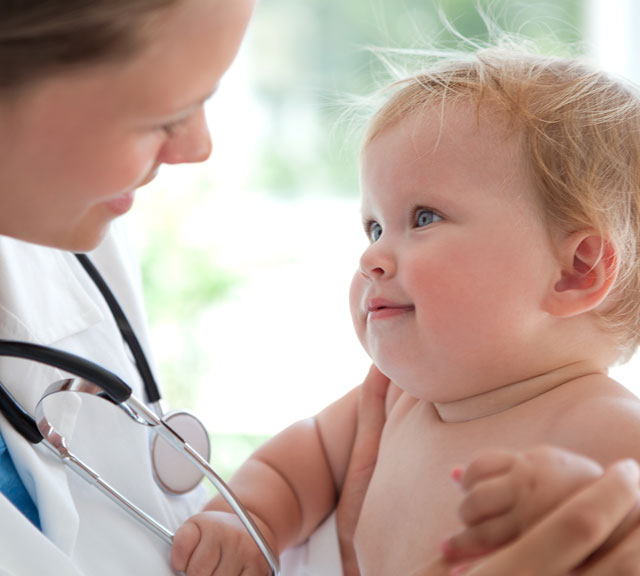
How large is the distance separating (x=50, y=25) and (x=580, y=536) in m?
0.53

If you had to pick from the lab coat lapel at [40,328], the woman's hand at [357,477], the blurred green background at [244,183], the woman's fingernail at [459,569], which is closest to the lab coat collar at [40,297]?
the lab coat lapel at [40,328]

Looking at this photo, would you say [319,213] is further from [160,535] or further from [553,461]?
[553,461]

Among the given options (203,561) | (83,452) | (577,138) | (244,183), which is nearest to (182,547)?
(203,561)

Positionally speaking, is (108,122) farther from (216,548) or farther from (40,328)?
(216,548)

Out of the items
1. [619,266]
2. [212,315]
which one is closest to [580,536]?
[619,266]

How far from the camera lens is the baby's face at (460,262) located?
3.02ft

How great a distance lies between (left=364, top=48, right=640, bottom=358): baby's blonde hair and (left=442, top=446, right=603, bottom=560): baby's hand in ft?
1.37

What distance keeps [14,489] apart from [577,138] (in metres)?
0.75

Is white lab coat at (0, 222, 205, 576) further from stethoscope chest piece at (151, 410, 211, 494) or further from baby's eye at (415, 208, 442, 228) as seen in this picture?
baby's eye at (415, 208, 442, 228)

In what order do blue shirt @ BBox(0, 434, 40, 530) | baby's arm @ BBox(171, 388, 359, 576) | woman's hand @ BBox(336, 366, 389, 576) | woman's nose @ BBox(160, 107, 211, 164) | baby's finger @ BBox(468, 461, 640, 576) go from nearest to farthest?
baby's finger @ BBox(468, 461, 640, 576), woman's nose @ BBox(160, 107, 211, 164), blue shirt @ BBox(0, 434, 40, 530), baby's arm @ BBox(171, 388, 359, 576), woman's hand @ BBox(336, 366, 389, 576)

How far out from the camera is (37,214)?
0.72 m

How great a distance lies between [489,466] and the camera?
56 centimetres

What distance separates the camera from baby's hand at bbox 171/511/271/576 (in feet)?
3.07

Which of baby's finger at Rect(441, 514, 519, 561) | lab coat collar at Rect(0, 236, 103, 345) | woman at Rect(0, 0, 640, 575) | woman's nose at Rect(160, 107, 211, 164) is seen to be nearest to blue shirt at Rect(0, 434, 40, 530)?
woman at Rect(0, 0, 640, 575)
